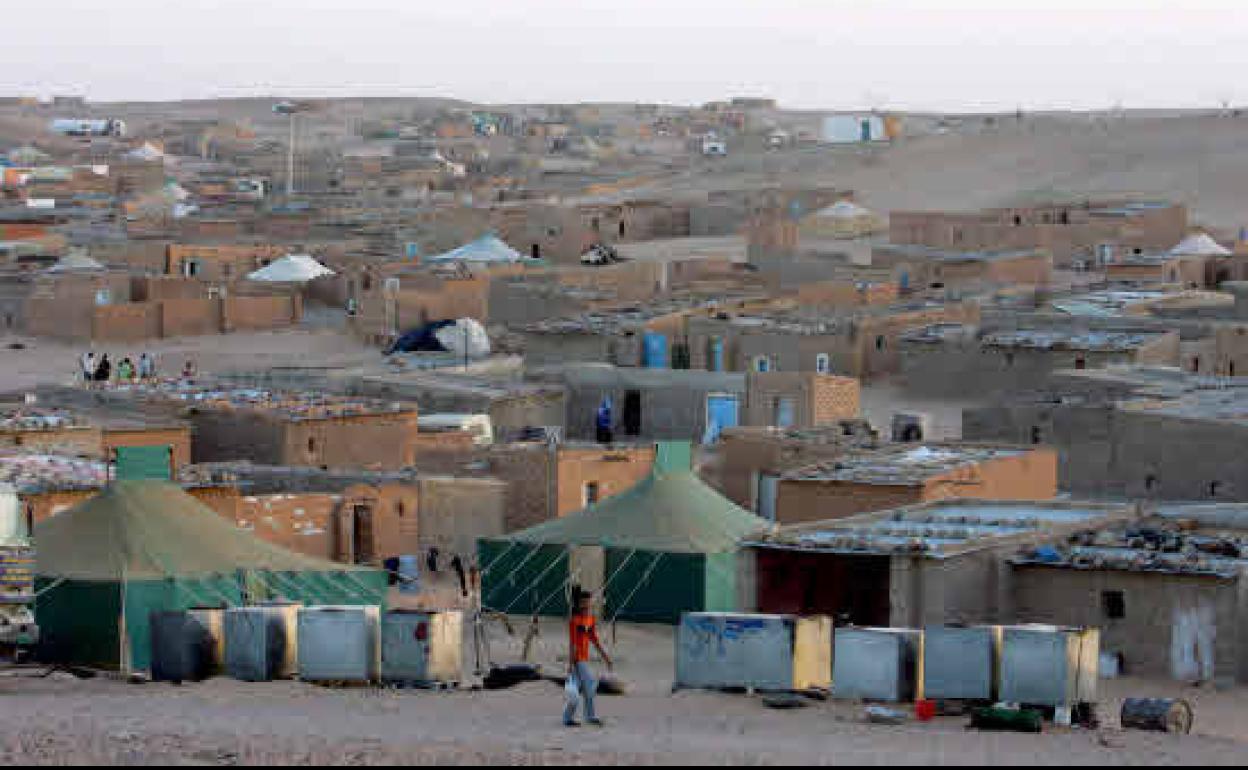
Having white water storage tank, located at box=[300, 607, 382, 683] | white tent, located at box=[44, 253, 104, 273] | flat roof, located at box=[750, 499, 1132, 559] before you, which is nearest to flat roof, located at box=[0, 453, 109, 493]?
flat roof, located at box=[750, 499, 1132, 559]

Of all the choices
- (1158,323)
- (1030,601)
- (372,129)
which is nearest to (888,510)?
(1030,601)

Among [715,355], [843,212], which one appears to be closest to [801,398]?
[715,355]

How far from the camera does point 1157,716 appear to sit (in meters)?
14.3

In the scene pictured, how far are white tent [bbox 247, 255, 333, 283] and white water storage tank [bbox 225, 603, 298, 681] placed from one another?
33.2 metres

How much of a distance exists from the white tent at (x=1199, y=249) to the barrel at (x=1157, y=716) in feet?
116

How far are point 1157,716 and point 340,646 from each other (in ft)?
15.2

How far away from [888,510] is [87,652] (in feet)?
22.4

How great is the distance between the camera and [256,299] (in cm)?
4597

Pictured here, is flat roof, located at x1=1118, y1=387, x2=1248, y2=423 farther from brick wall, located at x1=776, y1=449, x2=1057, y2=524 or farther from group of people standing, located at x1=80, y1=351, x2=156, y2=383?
group of people standing, located at x1=80, y1=351, x2=156, y2=383

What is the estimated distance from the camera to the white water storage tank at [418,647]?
15.0 m

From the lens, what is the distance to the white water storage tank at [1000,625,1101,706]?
14.1m

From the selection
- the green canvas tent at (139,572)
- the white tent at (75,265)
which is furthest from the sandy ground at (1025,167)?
the green canvas tent at (139,572)

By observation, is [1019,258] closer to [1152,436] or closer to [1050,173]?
[1152,436]

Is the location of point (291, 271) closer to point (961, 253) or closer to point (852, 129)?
point (961, 253)
